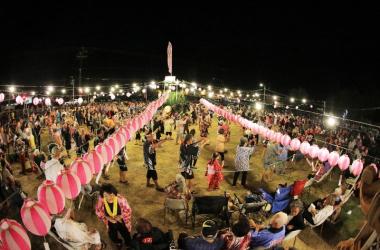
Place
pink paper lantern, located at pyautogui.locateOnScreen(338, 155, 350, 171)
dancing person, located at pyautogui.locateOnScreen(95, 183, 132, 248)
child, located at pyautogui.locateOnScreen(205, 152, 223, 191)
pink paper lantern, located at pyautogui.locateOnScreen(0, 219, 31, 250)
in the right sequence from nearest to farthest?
pink paper lantern, located at pyautogui.locateOnScreen(0, 219, 31, 250)
dancing person, located at pyautogui.locateOnScreen(95, 183, 132, 248)
pink paper lantern, located at pyautogui.locateOnScreen(338, 155, 350, 171)
child, located at pyautogui.locateOnScreen(205, 152, 223, 191)

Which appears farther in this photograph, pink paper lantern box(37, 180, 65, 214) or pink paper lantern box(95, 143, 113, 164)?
pink paper lantern box(95, 143, 113, 164)

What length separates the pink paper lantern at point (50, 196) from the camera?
4.20 metres

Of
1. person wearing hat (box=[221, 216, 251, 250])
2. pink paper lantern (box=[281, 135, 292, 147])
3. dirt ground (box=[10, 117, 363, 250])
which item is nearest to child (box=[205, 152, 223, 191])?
dirt ground (box=[10, 117, 363, 250])

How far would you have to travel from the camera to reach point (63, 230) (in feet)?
15.4

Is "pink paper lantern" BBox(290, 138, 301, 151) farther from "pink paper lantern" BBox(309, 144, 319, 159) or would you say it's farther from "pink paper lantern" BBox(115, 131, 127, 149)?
"pink paper lantern" BBox(115, 131, 127, 149)

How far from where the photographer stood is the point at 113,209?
16.9 feet

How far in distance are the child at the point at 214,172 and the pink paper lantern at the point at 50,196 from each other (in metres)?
5.17

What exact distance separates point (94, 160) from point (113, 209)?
151 cm

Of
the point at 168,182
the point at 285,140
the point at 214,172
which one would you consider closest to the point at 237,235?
the point at 214,172

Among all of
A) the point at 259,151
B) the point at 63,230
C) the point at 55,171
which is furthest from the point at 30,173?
the point at 259,151

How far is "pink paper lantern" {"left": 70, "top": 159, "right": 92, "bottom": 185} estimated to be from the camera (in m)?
5.42

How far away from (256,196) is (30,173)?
8226 millimetres

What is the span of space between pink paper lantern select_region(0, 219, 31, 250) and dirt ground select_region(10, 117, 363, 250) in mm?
2865

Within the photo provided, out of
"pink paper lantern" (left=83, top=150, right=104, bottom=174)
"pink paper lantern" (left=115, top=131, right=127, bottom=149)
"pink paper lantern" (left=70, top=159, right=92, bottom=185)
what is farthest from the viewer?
"pink paper lantern" (left=115, top=131, right=127, bottom=149)
